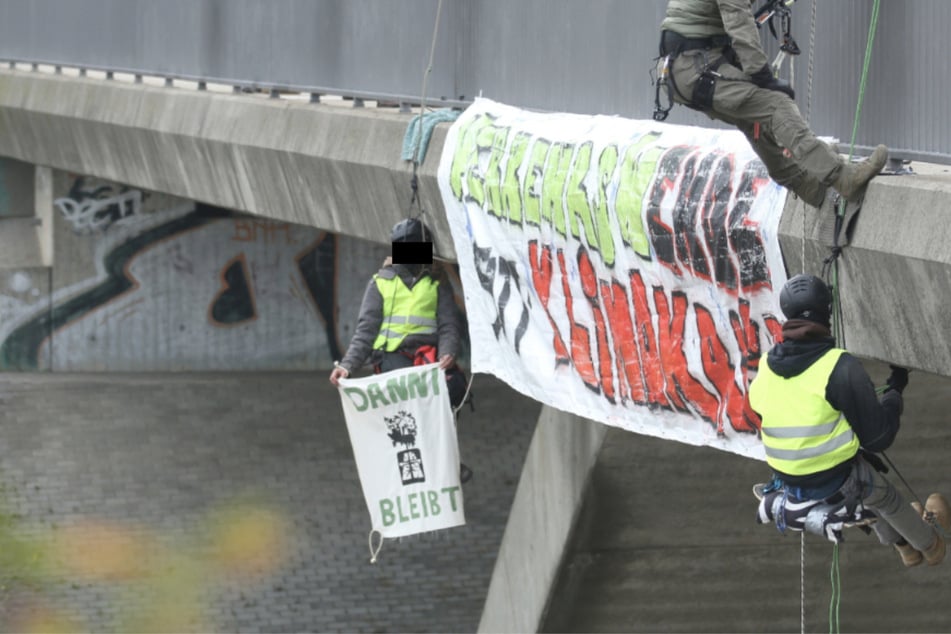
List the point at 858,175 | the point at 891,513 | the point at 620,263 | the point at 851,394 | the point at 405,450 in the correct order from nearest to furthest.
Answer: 1. the point at 851,394
2. the point at 858,175
3. the point at 891,513
4. the point at 620,263
5. the point at 405,450

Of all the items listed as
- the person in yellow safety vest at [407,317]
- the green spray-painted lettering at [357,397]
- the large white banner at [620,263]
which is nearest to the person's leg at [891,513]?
the large white banner at [620,263]

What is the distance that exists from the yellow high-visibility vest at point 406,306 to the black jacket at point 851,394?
4.63 metres

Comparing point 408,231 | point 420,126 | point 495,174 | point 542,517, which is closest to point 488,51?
point 420,126

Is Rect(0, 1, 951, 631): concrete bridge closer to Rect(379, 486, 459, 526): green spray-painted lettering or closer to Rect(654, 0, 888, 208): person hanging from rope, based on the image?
Rect(379, 486, 459, 526): green spray-painted lettering

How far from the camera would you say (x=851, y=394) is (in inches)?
258

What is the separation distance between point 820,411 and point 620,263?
213 centimetres

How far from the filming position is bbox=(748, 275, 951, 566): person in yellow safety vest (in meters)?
6.58

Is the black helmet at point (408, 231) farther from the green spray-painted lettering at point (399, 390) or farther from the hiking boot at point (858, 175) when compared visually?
the hiking boot at point (858, 175)

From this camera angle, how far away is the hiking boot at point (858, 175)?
6688mm

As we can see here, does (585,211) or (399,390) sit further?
(399,390)

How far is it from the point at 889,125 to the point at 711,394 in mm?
1596

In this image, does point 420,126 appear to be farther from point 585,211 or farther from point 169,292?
point 169,292

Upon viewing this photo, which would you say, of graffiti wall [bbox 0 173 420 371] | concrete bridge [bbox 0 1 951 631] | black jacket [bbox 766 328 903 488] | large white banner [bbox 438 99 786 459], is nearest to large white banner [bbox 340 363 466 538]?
large white banner [bbox 438 99 786 459]

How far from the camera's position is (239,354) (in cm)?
2169
